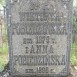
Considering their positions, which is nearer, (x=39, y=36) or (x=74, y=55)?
(x=39, y=36)

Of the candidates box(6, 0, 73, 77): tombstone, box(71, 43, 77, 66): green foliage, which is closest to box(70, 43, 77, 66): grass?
box(71, 43, 77, 66): green foliage

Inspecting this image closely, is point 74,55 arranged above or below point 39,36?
below

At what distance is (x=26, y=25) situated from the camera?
479 centimetres

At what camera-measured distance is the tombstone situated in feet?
15.4

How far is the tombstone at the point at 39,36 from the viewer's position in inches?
185

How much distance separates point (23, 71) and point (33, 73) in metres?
0.19

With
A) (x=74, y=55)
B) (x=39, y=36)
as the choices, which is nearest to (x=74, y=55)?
(x=74, y=55)

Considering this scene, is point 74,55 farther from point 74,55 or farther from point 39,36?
point 39,36

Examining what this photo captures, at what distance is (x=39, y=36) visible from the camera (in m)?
4.84

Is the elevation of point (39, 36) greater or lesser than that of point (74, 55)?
greater

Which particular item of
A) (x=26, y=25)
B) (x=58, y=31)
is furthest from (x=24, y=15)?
(x=58, y=31)

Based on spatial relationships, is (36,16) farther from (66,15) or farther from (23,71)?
(23,71)

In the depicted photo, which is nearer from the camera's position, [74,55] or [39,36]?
[39,36]

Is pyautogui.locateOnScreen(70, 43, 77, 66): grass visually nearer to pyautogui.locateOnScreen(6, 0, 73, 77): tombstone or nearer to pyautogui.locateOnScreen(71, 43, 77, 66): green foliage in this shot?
pyautogui.locateOnScreen(71, 43, 77, 66): green foliage
